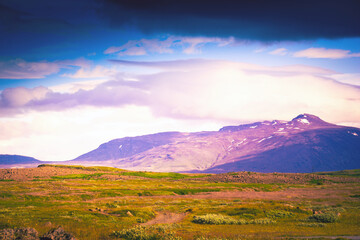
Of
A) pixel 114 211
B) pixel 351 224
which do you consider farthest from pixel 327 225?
pixel 114 211

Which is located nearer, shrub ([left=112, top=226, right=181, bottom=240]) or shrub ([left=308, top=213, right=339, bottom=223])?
shrub ([left=112, top=226, right=181, bottom=240])

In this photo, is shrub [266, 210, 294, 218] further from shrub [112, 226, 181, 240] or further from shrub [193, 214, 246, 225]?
shrub [112, 226, 181, 240]

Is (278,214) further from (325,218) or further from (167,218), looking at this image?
(167,218)

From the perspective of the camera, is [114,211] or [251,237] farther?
[114,211]

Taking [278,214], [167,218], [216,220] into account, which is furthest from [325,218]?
[167,218]

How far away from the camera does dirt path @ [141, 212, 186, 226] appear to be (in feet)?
164

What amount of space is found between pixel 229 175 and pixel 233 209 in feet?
310

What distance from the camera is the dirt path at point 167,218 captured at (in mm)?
49919

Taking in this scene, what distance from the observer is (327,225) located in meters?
42.7

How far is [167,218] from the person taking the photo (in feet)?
176

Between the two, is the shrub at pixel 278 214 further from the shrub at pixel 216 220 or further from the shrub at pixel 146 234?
the shrub at pixel 146 234

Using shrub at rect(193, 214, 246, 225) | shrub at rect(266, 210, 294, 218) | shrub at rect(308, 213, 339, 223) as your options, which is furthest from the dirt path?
shrub at rect(308, 213, 339, 223)

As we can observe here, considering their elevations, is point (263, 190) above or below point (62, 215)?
below

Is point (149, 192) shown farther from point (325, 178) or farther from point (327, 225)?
point (325, 178)
